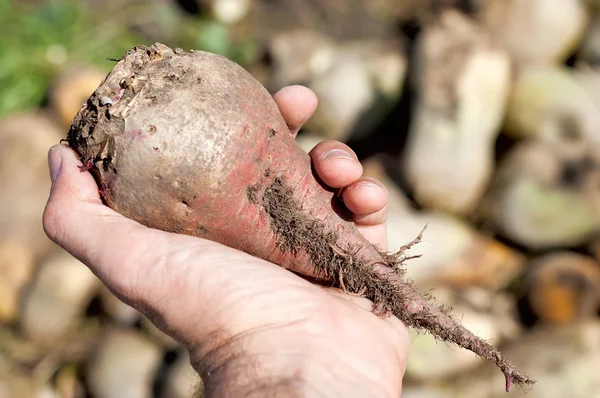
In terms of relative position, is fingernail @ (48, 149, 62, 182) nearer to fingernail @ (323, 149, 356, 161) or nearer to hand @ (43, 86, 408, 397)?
hand @ (43, 86, 408, 397)

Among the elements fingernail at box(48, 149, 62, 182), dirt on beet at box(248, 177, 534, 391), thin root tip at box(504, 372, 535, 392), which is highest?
fingernail at box(48, 149, 62, 182)

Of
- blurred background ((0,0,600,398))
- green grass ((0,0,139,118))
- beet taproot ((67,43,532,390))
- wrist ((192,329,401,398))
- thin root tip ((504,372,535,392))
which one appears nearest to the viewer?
wrist ((192,329,401,398))

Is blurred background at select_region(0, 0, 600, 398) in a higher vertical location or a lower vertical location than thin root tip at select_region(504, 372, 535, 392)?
lower

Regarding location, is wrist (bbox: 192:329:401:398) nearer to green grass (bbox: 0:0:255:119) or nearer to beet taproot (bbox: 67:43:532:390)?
beet taproot (bbox: 67:43:532:390)

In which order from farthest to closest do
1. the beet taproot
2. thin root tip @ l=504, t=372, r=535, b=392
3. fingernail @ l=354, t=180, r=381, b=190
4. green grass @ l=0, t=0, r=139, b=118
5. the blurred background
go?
green grass @ l=0, t=0, r=139, b=118 < the blurred background < fingernail @ l=354, t=180, r=381, b=190 < thin root tip @ l=504, t=372, r=535, b=392 < the beet taproot

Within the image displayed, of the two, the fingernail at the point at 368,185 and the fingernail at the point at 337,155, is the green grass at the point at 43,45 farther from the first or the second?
the fingernail at the point at 368,185

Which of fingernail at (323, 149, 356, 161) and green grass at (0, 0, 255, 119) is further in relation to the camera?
green grass at (0, 0, 255, 119)

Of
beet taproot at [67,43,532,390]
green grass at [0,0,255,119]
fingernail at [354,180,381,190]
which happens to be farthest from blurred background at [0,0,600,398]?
fingernail at [354,180,381,190]

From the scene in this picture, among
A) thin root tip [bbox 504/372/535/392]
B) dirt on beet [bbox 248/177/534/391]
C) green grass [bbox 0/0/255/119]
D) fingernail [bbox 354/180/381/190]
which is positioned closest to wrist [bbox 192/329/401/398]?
dirt on beet [bbox 248/177/534/391]
